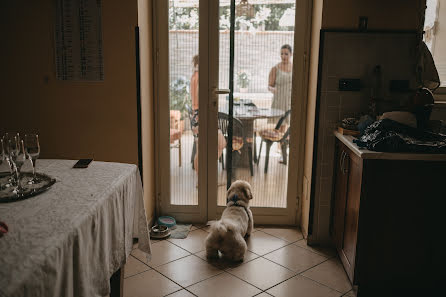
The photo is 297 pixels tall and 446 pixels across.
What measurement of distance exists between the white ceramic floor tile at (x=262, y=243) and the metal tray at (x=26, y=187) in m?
1.70

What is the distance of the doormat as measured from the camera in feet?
10.6

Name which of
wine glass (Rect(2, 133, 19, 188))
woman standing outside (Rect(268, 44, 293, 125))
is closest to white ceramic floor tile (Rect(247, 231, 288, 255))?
woman standing outside (Rect(268, 44, 293, 125))

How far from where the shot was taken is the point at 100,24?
2934mm

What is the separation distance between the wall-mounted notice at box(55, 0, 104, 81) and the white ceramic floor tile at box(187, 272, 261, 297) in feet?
5.37

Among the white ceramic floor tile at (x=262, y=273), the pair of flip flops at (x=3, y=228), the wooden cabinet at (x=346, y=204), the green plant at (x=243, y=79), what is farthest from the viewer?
the green plant at (x=243, y=79)

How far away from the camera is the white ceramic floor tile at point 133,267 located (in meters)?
2.68

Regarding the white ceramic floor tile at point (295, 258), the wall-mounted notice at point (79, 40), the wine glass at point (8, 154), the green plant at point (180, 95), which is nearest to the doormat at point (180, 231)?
the white ceramic floor tile at point (295, 258)

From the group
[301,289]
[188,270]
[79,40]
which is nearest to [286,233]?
[301,289]

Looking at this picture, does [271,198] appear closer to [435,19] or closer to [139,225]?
[139,225]

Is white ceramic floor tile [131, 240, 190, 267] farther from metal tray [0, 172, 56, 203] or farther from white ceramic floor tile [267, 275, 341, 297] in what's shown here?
metal tray [0, 172, 56, 203]

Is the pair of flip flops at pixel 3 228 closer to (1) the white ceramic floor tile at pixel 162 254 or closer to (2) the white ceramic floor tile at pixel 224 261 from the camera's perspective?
(1) the white ceramic floor tile at pixel 162 254

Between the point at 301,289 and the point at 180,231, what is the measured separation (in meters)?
1.18

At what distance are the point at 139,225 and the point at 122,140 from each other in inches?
39.7

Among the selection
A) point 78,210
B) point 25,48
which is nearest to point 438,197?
point 78,210
